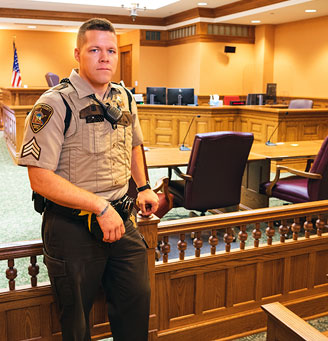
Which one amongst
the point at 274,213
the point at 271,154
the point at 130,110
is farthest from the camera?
the point at 271,154

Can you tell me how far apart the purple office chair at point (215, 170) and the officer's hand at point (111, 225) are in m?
1.96

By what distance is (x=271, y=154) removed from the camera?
4.36 meters

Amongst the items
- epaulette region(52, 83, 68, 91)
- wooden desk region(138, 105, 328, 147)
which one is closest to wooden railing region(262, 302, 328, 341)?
epaulette region(52, 83, 68, 91)

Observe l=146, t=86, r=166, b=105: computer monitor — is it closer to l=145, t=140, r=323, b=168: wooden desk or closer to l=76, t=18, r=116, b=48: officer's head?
l=145, t=140, r=323, b=168: wooden desk

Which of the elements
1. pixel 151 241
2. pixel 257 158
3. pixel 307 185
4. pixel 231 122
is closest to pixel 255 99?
pixel 231 122

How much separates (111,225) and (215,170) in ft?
7.14

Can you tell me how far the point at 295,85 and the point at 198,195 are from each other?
28.0ft

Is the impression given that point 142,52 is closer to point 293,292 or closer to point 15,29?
point 15,29

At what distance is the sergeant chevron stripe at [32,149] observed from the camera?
4.92 ft

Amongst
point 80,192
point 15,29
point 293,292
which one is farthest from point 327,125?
point 15,29

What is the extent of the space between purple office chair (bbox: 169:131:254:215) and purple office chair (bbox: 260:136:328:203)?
507mm

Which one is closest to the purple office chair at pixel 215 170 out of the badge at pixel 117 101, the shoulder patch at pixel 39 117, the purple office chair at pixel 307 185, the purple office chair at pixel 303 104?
the purple office chair at pixel 307 185

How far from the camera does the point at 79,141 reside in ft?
5.18

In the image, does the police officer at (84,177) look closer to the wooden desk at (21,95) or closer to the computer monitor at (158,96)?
the wooden desk at (21,95)
